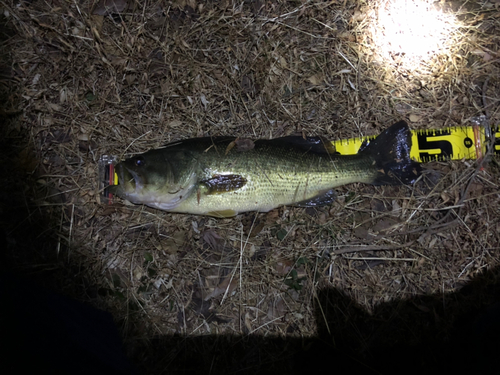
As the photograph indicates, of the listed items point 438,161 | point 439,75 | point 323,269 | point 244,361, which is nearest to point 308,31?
point 439,75

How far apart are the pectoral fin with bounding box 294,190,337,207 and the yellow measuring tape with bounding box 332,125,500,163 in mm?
552

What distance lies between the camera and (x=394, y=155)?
11.3 feet

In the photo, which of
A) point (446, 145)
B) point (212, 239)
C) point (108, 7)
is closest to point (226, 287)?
point (212, 239)

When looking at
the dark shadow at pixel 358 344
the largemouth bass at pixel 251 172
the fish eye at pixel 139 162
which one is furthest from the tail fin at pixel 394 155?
the fish eye at pixel 139 162

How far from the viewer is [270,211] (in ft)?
11.6

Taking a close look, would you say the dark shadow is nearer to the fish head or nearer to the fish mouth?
the fish head

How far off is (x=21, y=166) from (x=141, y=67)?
180 cm

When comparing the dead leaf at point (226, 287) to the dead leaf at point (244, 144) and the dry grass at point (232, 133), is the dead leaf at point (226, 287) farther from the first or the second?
the dead leaf at point (244, 144)

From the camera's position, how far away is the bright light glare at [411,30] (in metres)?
3.72

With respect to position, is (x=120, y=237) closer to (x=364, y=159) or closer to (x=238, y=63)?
(x=238, y=63)

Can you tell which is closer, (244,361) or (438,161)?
(244,361)

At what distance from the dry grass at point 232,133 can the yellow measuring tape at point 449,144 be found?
120mm

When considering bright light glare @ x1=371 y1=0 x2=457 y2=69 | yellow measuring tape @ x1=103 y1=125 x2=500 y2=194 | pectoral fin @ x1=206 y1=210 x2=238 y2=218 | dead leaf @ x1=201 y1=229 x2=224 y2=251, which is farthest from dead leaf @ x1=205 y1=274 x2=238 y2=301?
bright light glare @ x1=371 y1=0 x2=457 y2=69

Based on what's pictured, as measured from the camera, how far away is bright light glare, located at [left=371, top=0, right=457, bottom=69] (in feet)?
12.2
